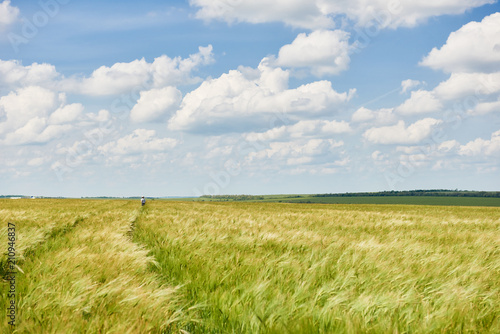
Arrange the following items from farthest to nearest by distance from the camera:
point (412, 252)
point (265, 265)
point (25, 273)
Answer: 1. point (412, 252)
2. point (265, 265)
3. point (25, 273)

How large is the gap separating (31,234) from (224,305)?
5.04m

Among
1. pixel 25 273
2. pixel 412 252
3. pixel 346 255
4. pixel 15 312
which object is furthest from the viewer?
pixel 412 252

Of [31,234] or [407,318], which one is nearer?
[407,318]

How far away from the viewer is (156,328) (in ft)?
7.38

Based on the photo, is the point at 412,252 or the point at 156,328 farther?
the point at 412,252

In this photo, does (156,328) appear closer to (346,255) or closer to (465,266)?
(346,255)

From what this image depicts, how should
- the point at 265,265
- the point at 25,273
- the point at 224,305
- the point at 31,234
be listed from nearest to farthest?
the point at 224,305 → the point at 25,273 → the point at 265,265 → the point at 31,234

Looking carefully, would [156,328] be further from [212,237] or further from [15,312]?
[212,237]

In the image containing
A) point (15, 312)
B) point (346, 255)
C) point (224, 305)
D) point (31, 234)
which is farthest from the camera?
point (31, 234)

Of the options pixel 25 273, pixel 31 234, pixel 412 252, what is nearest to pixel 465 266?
pixel 412 252

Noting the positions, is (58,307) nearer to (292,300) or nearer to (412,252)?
(292,300)

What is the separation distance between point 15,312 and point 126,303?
73 centimetres

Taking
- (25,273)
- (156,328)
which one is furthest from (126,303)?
(25,273)

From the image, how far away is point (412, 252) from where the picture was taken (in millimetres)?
4902
